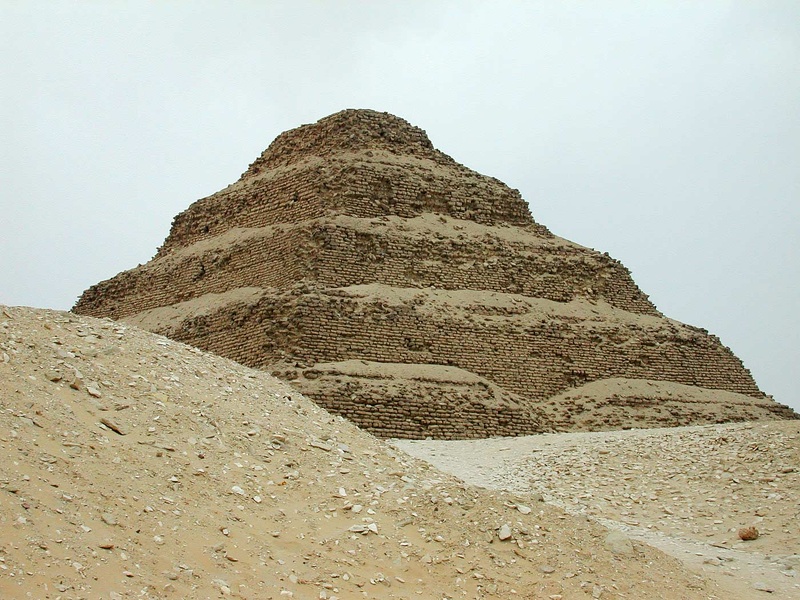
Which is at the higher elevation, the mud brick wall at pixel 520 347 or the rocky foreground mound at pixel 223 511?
the mud brick wall at pixel 520 347

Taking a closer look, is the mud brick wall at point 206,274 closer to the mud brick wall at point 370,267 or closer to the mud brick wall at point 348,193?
the mud brick wall at point 370,267

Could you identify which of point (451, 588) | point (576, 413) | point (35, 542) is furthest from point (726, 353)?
point (35, 542)

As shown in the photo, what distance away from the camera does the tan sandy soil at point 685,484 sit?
11.2 metres

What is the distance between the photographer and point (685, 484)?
14.2 meters

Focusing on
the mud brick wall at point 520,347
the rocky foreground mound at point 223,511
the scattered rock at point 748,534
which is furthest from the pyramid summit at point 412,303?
the rocky foreground mound at point 223,511

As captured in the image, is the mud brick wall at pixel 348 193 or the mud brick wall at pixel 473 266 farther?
the mud brick wall at pixel 348 193

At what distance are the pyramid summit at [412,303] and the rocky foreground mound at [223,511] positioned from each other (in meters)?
8.70

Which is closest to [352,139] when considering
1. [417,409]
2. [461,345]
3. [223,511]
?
[461,345]

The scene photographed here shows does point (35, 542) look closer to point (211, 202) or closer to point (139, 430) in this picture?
point (139, 430)

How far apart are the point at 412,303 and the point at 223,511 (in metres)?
14.4

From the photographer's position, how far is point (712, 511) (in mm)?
13117

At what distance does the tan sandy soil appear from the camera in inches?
440

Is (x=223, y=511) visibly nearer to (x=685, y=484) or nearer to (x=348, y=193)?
(x=685, y=484)

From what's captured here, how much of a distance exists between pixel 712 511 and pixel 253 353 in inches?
446
